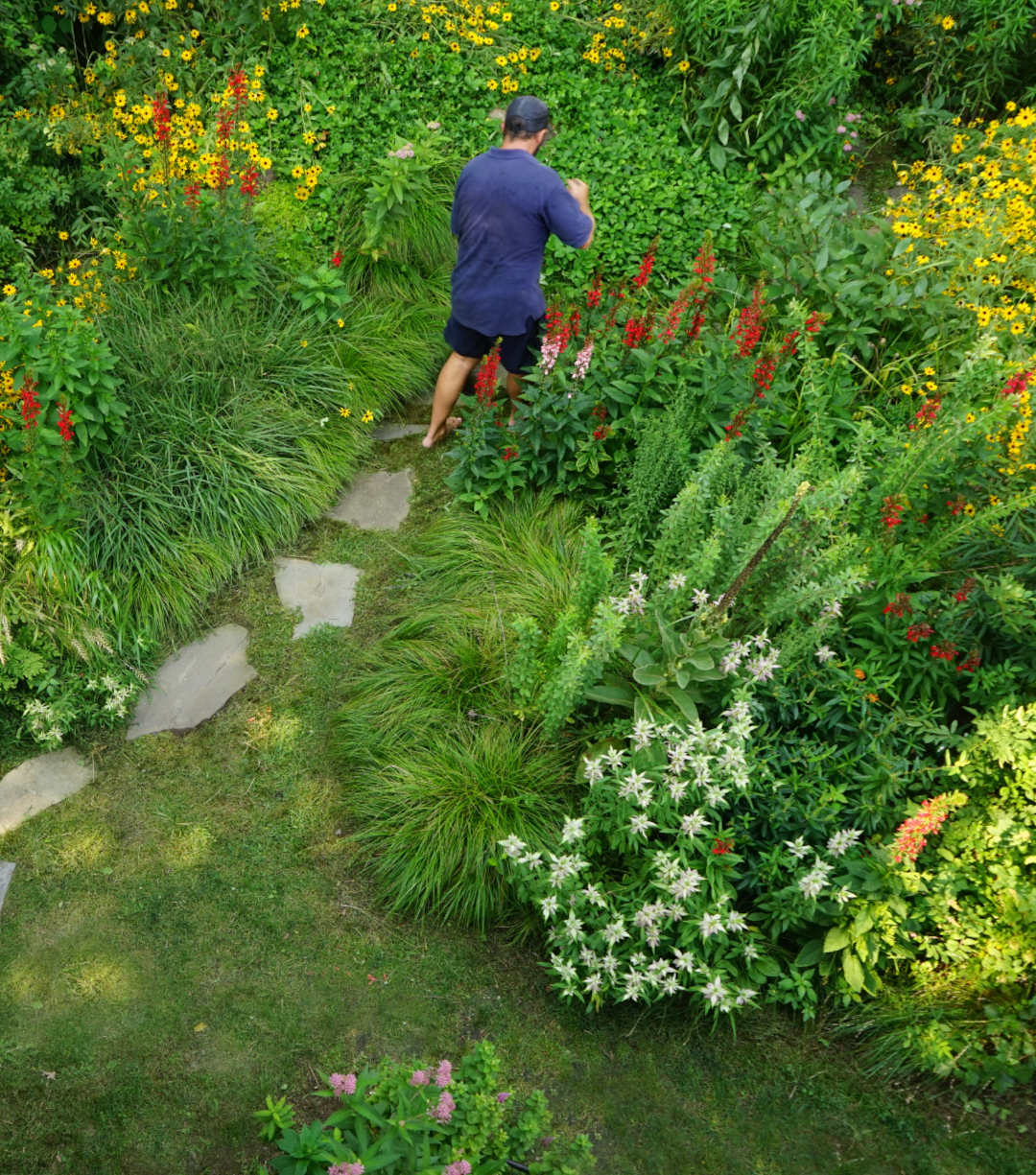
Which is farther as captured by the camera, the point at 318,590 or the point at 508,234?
the point at 318,590

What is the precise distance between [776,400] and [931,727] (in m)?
1.79

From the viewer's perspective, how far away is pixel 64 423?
3676 mm

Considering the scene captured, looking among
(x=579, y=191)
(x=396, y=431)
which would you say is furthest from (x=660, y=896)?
(x=579, y=191)

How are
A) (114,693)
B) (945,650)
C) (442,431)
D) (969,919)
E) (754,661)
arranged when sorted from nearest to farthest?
(969,919)
(754,661)
(945,650)
(114,693)
(442,431)

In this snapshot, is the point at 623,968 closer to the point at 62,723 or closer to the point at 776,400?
the point at 62,723

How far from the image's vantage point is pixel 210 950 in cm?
323

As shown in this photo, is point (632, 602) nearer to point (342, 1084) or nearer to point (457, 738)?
point (457, 738)

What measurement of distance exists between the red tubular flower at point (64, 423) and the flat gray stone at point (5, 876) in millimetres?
1641

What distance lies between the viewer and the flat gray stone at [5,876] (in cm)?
333

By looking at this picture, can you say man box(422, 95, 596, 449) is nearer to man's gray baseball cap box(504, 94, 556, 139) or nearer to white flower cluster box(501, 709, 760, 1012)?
man's gray baseball cap box(504, 94, 556, 139)

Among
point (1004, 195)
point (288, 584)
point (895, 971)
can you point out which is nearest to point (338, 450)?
point (288, 584)

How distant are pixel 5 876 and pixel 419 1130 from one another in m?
1.94

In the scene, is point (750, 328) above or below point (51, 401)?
above

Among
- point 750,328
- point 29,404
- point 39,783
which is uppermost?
point 750,328
